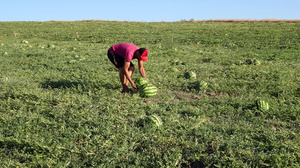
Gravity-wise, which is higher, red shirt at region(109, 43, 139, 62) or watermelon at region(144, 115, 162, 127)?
red shirt at region(109, 43, 139, 62)

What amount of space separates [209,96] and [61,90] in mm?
3637

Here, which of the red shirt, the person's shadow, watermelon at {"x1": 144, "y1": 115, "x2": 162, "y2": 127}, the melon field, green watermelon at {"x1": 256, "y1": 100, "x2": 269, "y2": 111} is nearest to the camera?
the melon field

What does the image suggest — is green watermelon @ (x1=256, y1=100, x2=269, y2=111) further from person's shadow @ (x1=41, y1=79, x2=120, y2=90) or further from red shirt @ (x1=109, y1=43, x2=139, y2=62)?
person's shadow @ (x1=41, y1=79, x2=120, y2=90)

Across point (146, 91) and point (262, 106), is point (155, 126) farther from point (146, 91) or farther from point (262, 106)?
point (262, 106)

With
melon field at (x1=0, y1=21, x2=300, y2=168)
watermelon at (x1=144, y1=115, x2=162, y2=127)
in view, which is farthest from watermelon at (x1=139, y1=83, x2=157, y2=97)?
watermelon at (x1=144, y1=115, x2=162, y2=127)

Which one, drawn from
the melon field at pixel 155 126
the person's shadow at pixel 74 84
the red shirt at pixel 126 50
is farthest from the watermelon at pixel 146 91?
the person's shadow at pixel 74 84

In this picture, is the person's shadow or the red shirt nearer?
the red shirt

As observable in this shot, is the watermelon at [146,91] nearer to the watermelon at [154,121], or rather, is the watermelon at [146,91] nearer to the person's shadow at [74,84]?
the person's shadow at [74,84]

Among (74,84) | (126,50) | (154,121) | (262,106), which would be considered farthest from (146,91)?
(262,106)

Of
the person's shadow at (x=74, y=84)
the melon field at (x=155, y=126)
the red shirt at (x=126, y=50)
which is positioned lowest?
the melon field at (x=155, y=126)

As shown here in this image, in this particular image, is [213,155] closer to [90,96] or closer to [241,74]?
[90,96]

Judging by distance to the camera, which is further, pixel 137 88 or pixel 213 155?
pixel 137 88

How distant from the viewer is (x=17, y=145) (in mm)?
3760

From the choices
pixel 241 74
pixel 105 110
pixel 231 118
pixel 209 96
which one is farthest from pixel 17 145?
pixel 241 74
